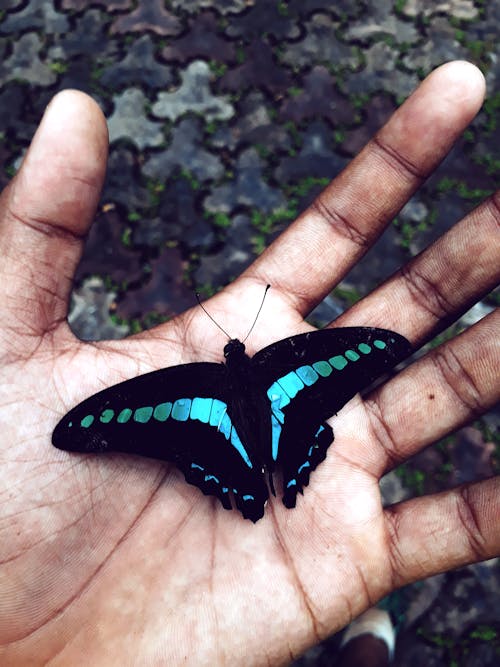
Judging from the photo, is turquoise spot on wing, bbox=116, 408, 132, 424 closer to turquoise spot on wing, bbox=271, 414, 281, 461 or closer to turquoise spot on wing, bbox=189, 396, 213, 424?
turquoise spot on wing, bbox=189, 396, 213, 424

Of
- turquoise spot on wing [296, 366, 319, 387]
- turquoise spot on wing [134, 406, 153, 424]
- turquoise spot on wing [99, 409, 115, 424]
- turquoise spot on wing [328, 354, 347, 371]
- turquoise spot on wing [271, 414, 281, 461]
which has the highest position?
turquoise spot on wing [328, 354, 347, 371]

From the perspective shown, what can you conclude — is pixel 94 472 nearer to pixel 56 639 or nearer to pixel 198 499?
pixel 198 499

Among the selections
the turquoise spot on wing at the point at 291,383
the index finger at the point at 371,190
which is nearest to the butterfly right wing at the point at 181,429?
the turquoise spot on wing at the point at 291,383

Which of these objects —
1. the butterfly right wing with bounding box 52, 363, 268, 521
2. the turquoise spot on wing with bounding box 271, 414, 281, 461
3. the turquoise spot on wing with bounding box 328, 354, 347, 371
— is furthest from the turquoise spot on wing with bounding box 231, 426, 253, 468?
the turquoise spot on wing with bounding box 328, 354, 347, 371

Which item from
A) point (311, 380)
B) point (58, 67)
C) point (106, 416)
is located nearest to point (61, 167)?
point (106, 416)

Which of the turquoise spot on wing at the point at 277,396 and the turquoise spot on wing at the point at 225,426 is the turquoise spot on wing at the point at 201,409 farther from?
the turquoise spot on wing at the point at 277,396

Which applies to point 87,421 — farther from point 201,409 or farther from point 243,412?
point 243,412

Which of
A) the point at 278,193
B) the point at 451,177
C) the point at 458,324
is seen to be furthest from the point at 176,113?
the point at 458,324
